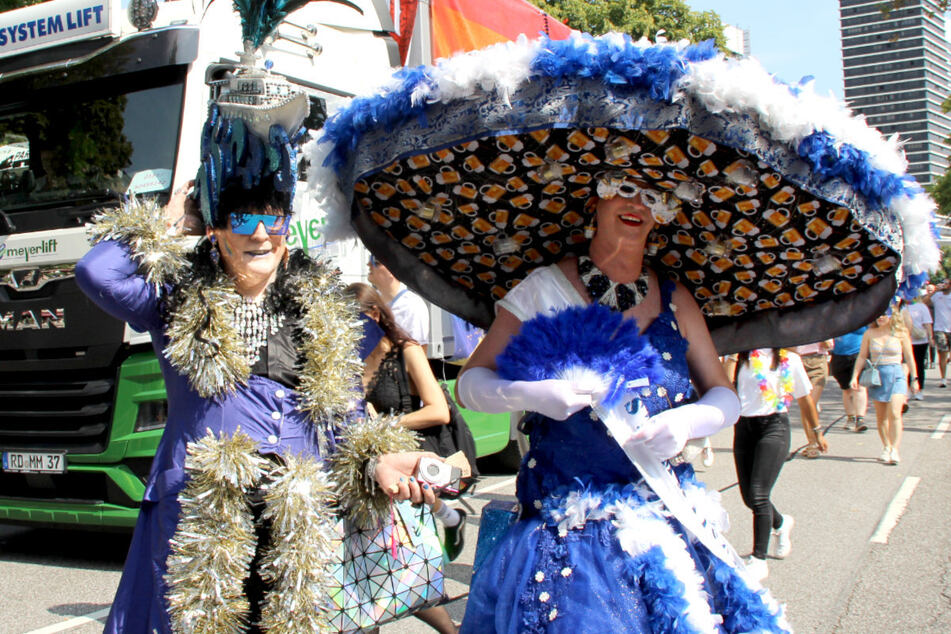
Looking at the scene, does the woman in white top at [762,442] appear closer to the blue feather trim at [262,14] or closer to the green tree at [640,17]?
the blue feather trim at [262,14]

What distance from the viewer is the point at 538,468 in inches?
95.1

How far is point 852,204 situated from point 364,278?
3966 mm

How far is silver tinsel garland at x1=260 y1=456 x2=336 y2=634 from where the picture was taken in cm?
221

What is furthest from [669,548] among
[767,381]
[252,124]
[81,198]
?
[81,198]

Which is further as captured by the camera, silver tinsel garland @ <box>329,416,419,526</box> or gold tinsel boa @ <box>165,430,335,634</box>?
silver tinsel garland @ <box>329,416,419,526</box>

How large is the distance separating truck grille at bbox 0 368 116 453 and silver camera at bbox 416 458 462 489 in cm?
325

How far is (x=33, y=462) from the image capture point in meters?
5.16

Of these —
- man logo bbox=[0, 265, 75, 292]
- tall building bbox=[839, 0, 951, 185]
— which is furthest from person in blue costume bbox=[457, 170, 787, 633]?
tall building bbox=[839, 0, 951, 185]

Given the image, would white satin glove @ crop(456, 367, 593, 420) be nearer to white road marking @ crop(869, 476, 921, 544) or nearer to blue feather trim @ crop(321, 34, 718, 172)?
blue feather trim @ crop(321, 34, 718, 172)

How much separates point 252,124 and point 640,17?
25619mm

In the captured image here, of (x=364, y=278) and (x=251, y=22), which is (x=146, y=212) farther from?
(x=364, y=278)

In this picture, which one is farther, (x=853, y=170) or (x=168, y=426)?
(x=168, y=426)

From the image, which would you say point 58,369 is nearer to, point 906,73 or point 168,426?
point 168,426

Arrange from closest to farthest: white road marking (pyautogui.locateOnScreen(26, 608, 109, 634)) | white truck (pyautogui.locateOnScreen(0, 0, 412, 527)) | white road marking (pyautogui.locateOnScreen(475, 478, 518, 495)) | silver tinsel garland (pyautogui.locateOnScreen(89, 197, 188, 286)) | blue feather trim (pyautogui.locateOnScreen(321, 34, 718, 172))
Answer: blue feather trim (pyautogui.locateOnScreen(321, 34, 718, 172)) → silver tinsel garland (pyautogui.locateOnScreen(89, 197, 188, 286)) → white road marking (pyautogui.locateOnScreen(26, 608, 109, 634)) → white truck (pyautogui.locateOnScreen(0, 0, 412, 527)) → white road marking (pyautogui.locateOnScreen(475, 478, 518, 495))
